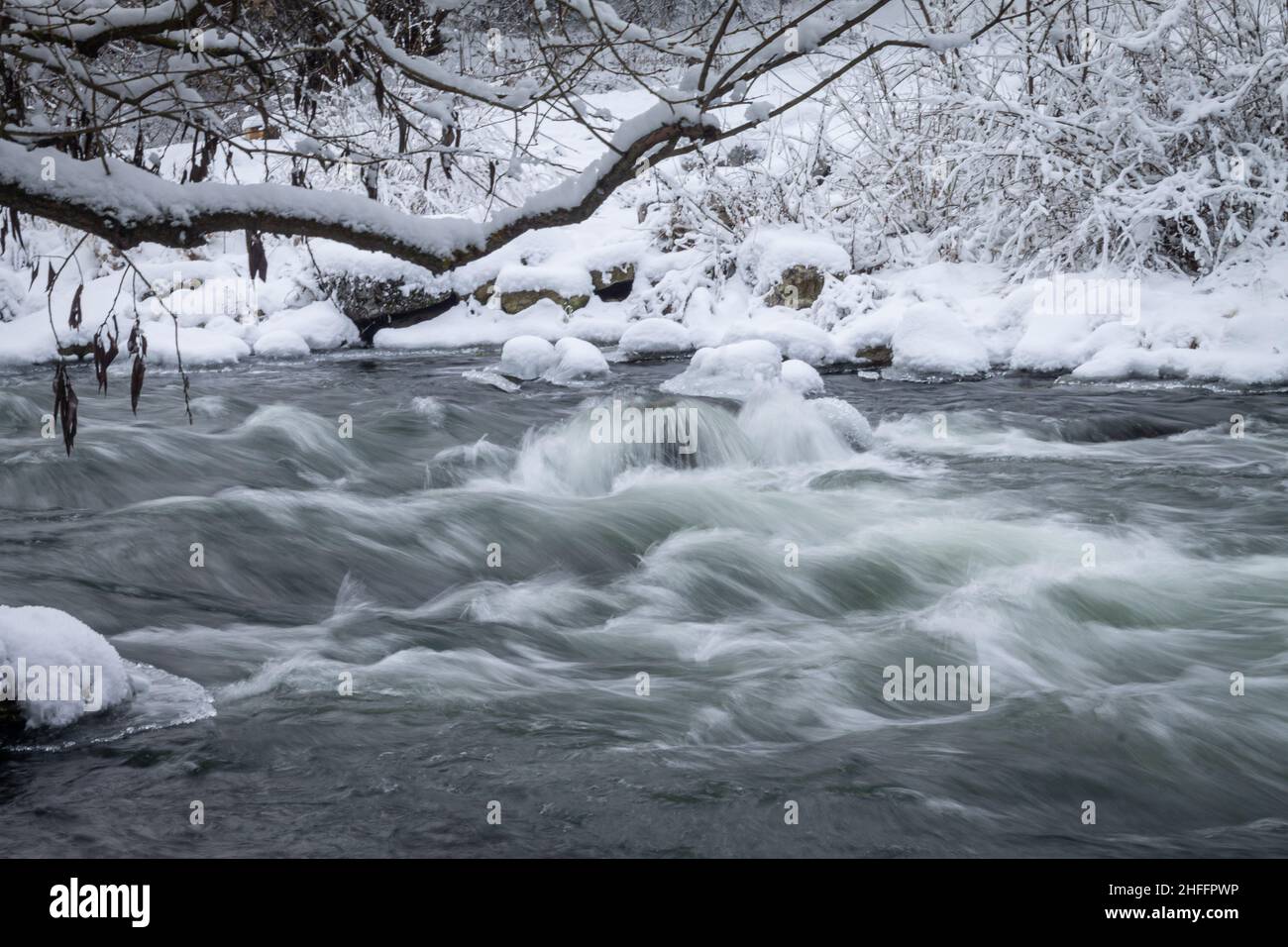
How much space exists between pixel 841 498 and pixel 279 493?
3.08 m

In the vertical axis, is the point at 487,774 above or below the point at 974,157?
below

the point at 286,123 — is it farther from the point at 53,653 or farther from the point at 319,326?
the point at 319,326

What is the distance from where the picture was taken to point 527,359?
9.85 meters

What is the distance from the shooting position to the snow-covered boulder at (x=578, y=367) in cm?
972

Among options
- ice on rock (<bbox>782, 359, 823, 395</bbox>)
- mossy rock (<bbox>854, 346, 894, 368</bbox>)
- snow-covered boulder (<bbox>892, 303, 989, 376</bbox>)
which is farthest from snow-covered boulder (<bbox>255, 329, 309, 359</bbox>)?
snow-covered boulder (<bbox>892, 303, 989, 376</bbox>)

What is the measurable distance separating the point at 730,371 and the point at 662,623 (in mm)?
4309

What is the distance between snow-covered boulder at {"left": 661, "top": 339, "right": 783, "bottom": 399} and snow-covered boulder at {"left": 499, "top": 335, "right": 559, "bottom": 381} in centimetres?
123

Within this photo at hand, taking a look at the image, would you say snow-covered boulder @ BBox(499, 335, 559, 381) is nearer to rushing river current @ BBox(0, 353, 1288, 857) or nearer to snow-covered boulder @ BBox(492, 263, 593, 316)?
rushing river current @ BBox(0, 353, 1288, 857)

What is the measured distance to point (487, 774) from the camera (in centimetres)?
318

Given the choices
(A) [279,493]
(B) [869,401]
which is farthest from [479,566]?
(B) [869,401]

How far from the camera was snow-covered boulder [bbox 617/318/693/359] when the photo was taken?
10.7m

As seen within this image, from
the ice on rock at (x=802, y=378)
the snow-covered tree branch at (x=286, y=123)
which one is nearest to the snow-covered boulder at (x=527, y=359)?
the ice on rock at (x=802, y=378)
